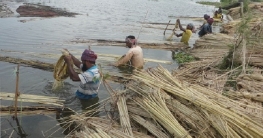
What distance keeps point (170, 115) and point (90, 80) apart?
1.98 metres

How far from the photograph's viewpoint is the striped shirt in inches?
194

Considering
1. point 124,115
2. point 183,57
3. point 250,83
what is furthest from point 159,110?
point 183,57

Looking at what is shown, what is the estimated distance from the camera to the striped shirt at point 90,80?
4926 mm

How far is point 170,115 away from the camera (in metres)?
3.66

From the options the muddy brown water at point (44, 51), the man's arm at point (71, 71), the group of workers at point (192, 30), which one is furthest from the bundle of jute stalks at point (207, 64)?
the man's arm at point (71, 71)

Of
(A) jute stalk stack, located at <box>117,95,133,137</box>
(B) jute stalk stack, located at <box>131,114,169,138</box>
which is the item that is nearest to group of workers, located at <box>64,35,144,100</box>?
(A) jute stalk stack, located at <box>117,95,133,137</box>

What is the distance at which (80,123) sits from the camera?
4125 mm

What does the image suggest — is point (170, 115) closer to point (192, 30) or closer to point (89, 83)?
point (89, 83)

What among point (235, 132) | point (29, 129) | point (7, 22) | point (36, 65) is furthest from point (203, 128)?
point (7, 22)

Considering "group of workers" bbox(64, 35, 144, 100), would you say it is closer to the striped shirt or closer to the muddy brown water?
the striped shirt

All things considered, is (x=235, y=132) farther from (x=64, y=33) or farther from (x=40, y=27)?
(x=40, y=27)

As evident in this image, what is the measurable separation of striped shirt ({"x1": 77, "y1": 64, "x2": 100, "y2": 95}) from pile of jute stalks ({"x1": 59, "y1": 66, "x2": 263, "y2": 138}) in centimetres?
66

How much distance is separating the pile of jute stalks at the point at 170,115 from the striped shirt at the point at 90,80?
661mm

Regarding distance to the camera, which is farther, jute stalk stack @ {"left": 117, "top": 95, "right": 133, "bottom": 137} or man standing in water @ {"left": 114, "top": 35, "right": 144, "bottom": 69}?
man standing in water @ {"left": 114, "top": 35, "right": 144, "bottom": 69}
